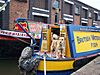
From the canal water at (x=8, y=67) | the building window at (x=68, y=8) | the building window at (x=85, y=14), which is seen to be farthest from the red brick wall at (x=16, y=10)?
the building window at (x=85, y=14)

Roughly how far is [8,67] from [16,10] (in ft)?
27.4

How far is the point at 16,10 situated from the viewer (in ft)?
71.1

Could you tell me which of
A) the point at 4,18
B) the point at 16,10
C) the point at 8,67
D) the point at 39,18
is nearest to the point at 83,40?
the point at 8,67

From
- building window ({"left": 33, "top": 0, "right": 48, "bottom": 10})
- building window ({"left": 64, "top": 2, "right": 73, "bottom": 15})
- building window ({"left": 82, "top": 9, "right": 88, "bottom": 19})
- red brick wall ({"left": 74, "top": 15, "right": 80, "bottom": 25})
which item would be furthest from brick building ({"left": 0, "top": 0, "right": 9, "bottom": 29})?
building window ({"left": 82, "top": 9, "right": 88, "bottom": 19})

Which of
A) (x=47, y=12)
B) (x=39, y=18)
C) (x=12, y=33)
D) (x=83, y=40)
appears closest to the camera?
(x=83, y=40)

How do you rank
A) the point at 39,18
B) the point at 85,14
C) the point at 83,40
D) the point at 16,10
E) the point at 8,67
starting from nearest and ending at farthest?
the point at 83,40 → the point at 8,67 → the point at 16,10 → the point at 39,18 → the point at 85,14

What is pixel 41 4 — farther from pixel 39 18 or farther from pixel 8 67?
pixel 8 67

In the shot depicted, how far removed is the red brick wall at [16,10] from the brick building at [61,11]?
83 centimetres

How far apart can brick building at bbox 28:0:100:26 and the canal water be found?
275 inches

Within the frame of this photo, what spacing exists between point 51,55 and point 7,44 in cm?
595

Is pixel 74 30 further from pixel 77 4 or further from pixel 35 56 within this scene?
pixel 77 4

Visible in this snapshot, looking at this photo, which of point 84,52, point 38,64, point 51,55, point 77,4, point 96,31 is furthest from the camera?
point 77,4

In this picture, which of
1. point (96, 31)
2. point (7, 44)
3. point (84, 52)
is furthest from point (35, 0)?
point (84, 52)

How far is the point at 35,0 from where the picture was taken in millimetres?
24875
